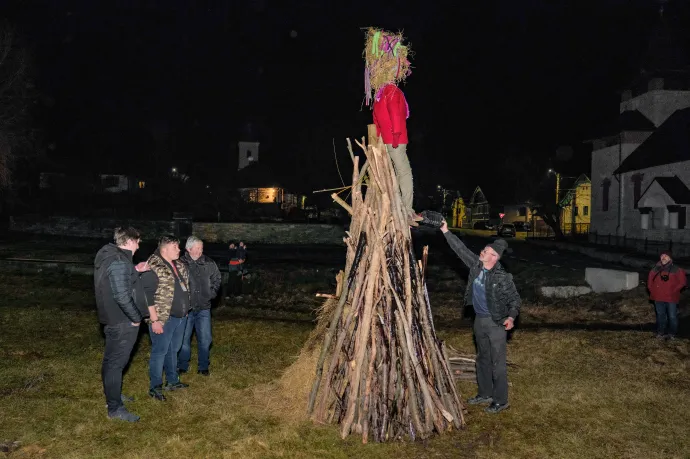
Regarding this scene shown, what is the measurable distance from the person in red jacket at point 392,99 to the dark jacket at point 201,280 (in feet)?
10.0

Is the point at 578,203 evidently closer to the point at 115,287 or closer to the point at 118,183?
the point at 118,183

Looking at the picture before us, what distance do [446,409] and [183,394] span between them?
11.3ft

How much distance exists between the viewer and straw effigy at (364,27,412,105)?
255 inches

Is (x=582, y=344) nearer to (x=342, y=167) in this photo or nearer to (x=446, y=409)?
(x=446, y=409)

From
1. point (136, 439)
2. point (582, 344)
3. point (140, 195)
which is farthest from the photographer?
point (140, 195)

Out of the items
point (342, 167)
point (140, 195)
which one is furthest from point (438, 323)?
point (140, 195)

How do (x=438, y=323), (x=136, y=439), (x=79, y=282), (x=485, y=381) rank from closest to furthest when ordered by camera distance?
(x=136, y=439), (x=485, y=381), (x=438, y=323), (x=79, y=282)

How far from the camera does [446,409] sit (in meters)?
6.13

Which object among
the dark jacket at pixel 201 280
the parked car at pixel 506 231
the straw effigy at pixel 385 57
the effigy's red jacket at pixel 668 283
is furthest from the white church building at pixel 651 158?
the dark jacket at pixel 201 280

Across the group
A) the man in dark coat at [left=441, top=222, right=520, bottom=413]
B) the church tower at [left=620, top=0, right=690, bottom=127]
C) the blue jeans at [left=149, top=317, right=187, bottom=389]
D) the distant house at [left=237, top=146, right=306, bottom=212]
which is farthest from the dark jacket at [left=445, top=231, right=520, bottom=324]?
the distant house at [left=237, top=146, right=306, bottom=212]

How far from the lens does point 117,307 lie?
19.4 ft

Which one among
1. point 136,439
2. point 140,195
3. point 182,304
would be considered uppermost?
point 140,195

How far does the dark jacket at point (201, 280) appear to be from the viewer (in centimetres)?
745

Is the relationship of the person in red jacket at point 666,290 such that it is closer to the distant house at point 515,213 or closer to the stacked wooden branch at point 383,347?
the stacked wooden branch at point 383,347
